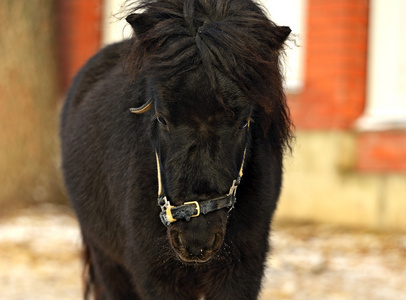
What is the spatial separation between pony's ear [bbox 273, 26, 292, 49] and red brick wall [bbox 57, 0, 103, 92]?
30.6ft

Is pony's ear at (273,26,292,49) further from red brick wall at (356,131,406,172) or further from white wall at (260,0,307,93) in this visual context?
white wall at (260,0,307,93)

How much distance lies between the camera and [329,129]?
31.2ft

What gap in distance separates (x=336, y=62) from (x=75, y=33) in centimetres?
518

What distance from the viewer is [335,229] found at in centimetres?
908

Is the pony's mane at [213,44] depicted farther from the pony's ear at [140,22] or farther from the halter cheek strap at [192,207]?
the halter cheek strap at [192,207]

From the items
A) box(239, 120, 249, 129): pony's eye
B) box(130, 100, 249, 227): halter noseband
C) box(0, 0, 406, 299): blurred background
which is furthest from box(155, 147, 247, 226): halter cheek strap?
box(0, 0, 406, 299): blurred background

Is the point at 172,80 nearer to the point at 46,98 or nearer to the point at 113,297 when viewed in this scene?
the point at 113,297

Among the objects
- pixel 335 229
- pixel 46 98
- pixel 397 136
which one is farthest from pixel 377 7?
pixel 46 98

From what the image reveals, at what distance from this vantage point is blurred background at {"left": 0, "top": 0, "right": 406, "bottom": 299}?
8930mm

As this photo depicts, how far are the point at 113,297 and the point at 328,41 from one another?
6238 mm

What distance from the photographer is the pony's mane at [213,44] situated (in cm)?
309

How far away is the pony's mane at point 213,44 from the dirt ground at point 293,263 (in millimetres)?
2915

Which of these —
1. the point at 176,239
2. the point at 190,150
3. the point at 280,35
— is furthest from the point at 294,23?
the point at 176,239

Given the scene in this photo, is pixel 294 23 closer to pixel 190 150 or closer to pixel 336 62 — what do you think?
pixel 336 62
